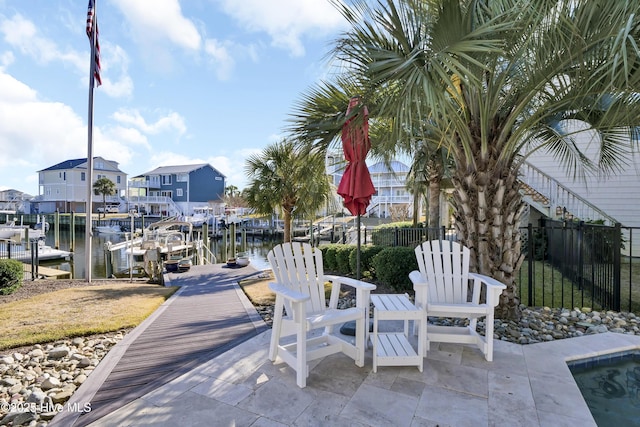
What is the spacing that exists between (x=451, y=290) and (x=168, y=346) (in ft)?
10.3

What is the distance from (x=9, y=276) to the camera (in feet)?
19.7

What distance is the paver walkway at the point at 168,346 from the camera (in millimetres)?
2463

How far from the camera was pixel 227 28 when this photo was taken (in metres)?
8.47

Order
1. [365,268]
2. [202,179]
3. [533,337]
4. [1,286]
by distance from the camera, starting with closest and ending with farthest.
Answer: [533,337] → [1,286] → [365,268] → [202,179]

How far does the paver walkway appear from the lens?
8.08ft

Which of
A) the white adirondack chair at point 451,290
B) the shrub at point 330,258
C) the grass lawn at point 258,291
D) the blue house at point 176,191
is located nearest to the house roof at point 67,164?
the blue house at point 176,191

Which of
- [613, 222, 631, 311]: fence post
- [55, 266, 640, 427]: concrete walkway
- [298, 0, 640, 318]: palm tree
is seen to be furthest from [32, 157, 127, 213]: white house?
[613, 222, 631, 311]: fence post

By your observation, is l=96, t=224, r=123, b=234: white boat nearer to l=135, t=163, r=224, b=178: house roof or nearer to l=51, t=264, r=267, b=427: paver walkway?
l=135, t=163, r=224, b=178: house roof

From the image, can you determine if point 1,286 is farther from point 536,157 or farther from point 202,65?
point 536,157

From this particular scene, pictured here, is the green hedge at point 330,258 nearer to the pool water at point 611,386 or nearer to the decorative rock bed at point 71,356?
the decorative rock bed at point 71,356

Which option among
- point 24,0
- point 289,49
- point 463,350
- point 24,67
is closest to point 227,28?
point 289,49

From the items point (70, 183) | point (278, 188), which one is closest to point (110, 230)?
point (70, 183)

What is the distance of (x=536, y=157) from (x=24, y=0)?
1447cm

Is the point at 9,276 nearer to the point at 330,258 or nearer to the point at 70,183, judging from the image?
the point at 330,258
